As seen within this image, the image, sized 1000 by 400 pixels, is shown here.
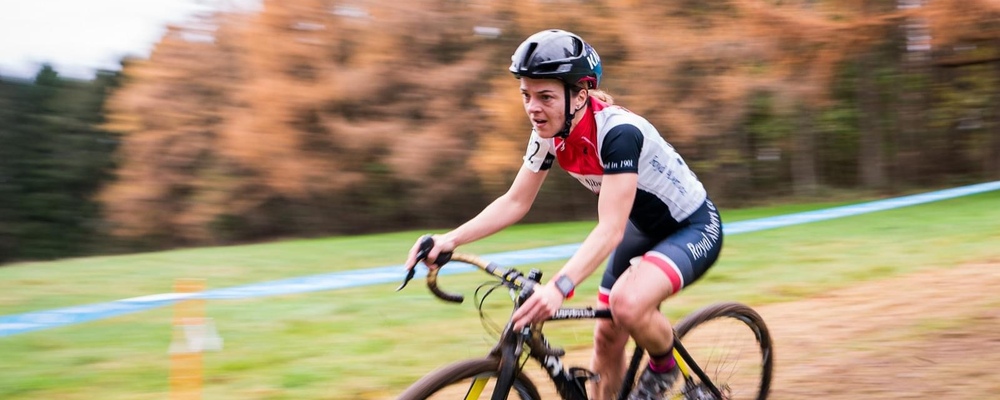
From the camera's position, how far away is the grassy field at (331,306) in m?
6.59

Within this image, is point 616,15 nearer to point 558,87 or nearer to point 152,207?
point 152,207

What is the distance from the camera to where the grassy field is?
6586 millimetres

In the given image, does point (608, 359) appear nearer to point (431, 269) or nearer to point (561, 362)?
point (561, 362)

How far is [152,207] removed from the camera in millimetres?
24531

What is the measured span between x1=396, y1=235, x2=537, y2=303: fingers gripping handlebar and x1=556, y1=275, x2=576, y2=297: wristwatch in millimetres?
→ 94

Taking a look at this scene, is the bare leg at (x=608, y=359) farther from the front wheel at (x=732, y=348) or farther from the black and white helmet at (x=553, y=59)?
the black and white helmet at (x=553, y=59)

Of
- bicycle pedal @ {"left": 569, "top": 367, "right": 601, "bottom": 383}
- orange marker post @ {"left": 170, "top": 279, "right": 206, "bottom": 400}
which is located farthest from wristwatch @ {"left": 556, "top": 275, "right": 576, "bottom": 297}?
orange marker post @ {"left": 170, "top": 279, "right": 206, "bottom": 400}

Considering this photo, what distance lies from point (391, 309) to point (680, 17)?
449 inches

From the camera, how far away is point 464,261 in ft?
12.2

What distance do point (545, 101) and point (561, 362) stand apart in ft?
3.42

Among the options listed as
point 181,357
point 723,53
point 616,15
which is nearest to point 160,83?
point 616,15

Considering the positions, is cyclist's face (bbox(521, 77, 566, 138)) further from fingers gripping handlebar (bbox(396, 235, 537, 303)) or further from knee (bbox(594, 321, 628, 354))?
knee (bbox(594, 321, 628, 354))

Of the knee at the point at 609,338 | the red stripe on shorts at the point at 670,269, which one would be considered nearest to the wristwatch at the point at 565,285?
the red stripe on shorts at the point at 670,269

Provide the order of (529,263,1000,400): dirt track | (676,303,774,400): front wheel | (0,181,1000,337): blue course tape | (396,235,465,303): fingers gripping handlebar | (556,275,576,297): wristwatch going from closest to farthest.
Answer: (556,275,576,297): wristwatch < (396,235,465,303): fingers gripping handlebar < (676,303,774,400): front wheel < (529,263,1000,400): dirt track < (0,181,1000,337): blue course tape
